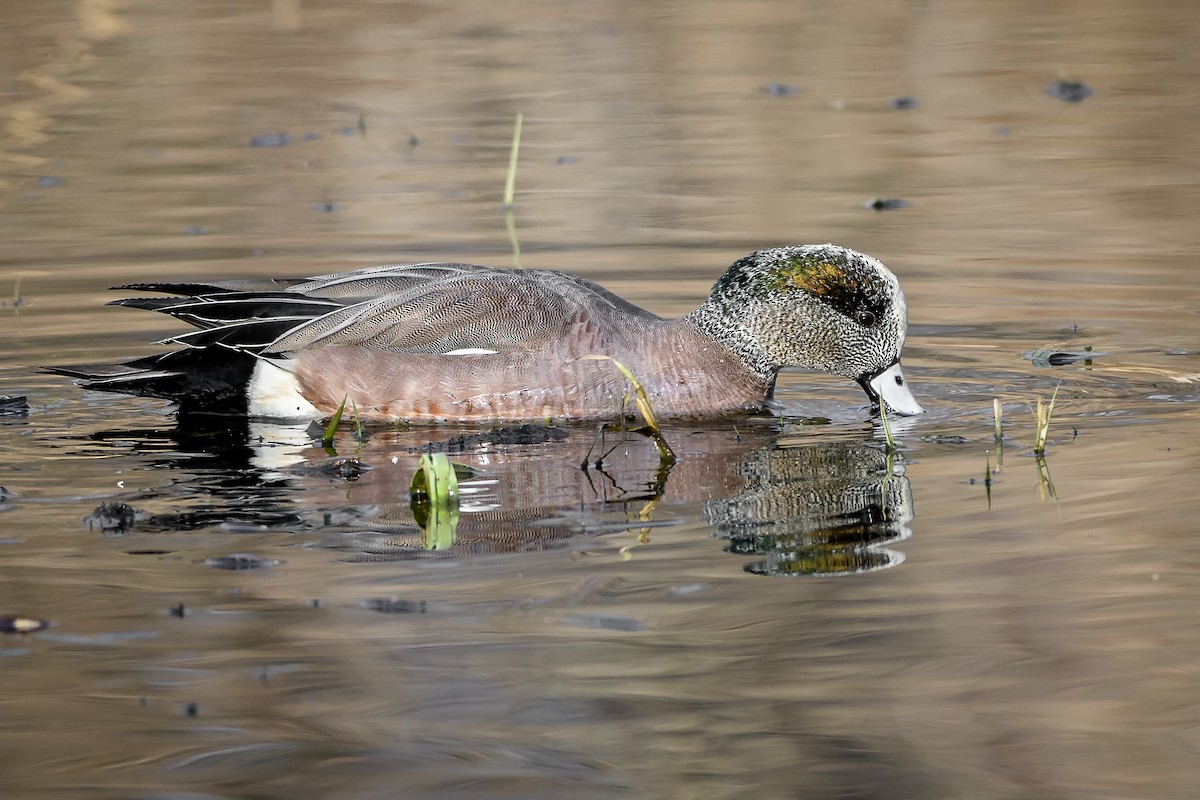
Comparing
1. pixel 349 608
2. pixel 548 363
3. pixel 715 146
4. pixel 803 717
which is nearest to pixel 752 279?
pixel 548 363

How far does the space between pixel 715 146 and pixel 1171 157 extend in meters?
2.94

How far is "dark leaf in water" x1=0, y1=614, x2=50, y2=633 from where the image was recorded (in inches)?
157

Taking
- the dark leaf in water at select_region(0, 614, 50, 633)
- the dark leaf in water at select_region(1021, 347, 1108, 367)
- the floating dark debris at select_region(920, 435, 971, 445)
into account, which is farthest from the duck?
the dark leaf in water at select_region(0, 614, 50, 633)

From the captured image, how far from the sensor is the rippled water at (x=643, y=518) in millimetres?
3371

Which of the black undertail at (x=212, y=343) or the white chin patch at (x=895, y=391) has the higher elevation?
the black undertail at (x=212, y=343)

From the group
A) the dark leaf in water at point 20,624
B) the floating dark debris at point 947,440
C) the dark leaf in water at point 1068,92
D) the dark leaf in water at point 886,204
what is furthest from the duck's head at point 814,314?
the dark leaf in water at point 1068,92

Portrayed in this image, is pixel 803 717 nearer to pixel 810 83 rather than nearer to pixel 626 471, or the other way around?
pixel 626 471

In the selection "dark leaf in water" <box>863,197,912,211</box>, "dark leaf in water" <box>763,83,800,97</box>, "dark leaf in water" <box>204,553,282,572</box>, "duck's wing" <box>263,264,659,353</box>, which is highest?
"dark leaf in water" <box>763,83,800,97</box>

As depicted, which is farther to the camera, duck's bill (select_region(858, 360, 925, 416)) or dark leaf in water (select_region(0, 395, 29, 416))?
dark leaf in water (select_region(0, 395, 29, 416))

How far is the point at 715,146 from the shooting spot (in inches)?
470

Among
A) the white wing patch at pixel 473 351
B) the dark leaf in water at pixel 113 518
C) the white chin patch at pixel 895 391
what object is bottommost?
the dark leaf in water at pixel 113 518

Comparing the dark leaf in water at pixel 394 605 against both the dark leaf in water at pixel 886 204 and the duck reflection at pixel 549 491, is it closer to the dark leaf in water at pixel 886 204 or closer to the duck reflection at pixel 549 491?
the duck reflection at pixel 549 491

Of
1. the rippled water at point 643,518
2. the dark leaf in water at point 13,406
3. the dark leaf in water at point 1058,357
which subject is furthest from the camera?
Answer: the dark leaf in water at point 1058,357

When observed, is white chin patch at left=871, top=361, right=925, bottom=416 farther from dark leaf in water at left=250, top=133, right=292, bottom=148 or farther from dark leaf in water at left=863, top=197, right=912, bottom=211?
dark leaf in water at left=250, top=133, right=292, bottom=148
